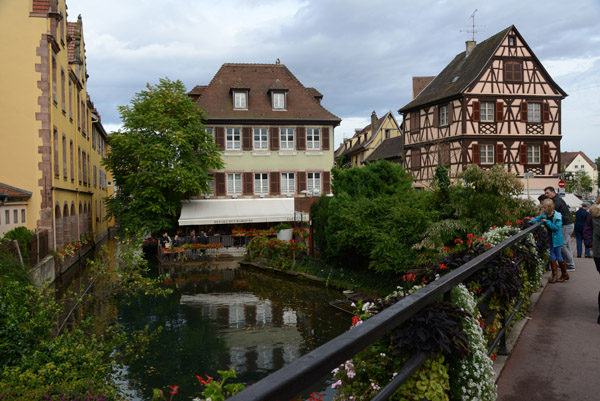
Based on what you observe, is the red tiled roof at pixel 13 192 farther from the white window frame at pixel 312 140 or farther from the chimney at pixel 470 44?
the chimney at pixel 470 44

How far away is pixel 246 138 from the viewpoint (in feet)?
117

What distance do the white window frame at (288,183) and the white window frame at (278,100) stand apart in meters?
4.63

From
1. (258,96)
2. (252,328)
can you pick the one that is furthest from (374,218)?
(258,96)

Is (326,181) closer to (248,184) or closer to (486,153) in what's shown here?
(248,184)

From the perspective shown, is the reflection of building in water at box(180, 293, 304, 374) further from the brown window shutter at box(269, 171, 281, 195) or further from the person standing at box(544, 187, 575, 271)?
the brown window shutter at box(269, 171, 281, 195)

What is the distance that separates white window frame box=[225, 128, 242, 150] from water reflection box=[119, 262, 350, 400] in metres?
13.7

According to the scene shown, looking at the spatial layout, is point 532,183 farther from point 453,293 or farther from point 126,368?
point 453,293

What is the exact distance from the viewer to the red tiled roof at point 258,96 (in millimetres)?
35969

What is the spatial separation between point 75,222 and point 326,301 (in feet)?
52.8

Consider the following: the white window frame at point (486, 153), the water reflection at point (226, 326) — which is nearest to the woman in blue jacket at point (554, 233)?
the water reflection at point (226, 326)

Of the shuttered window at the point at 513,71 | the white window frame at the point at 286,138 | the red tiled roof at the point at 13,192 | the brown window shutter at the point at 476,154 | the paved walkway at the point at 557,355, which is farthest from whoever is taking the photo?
the white window frame at the point at 286,138

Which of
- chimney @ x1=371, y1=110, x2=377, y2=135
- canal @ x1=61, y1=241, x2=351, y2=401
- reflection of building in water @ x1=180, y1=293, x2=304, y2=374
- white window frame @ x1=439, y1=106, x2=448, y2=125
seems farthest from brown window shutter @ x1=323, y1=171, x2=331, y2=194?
chimney @ x1=371, y1=110, x2=377, y2=135

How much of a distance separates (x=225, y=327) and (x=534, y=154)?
28439 millimetres

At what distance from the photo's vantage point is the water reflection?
445 inches
